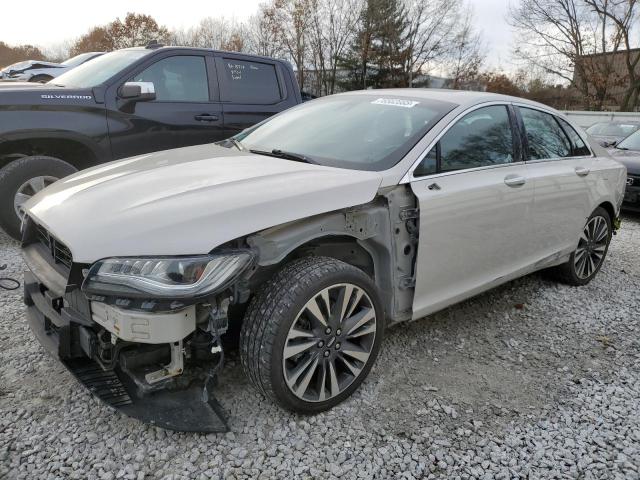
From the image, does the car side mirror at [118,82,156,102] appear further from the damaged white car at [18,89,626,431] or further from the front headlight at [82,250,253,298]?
the front headlight at [82,250,253,298]

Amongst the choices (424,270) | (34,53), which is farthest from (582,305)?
(34,53)

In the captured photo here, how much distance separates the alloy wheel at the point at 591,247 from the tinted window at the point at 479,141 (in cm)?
145

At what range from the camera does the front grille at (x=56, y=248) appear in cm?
231

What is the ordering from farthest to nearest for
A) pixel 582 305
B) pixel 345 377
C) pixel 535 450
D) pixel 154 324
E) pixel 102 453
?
pixel 582 305, pixel 345 377, pixel 535 450, pixel 102 453, pixel 154 324

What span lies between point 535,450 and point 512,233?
150 centimetres

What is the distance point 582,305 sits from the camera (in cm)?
424

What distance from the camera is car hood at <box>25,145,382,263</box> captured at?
2.11 metres

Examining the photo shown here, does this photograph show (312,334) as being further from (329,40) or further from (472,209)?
(329,40)

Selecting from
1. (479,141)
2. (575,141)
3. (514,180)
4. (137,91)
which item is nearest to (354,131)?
(479,141)

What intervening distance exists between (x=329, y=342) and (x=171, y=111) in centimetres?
359

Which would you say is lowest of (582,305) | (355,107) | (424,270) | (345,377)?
(582,305)

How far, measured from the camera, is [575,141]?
4293 mm

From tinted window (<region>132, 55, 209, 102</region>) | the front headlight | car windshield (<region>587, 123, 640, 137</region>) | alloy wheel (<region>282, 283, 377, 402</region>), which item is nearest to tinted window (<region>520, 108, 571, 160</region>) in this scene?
alloy wheel (<region>282, 283, 377, 402</region>)

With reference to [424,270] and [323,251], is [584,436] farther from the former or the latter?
[323,251]
